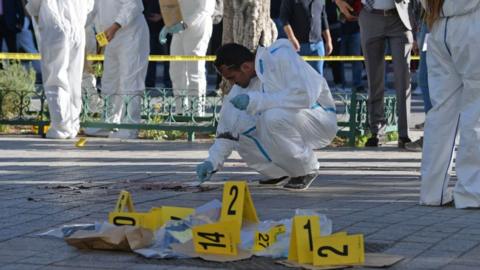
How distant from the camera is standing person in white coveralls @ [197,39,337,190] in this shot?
29.5 feet

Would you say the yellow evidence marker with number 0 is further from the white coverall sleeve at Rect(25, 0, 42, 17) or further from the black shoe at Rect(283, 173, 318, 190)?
the white coverall sleeve at Rect(25, 0, 42, 17)

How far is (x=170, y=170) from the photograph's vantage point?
10.8 meters

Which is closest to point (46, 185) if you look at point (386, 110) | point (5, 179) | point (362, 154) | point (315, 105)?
point (5, 179)

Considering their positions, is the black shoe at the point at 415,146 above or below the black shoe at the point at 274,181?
below

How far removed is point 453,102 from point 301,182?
144 centimetres

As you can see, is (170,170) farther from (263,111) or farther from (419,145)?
(419,145)

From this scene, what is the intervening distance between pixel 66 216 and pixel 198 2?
7.55 meters

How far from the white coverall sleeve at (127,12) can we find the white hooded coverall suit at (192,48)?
3.30 ft

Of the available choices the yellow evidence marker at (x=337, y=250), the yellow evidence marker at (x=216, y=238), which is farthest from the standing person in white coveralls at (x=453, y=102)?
the yellow evidence marker at (x=216, y=238)

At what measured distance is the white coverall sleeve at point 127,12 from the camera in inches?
552

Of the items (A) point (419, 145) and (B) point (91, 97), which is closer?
(A) point (419, 145)

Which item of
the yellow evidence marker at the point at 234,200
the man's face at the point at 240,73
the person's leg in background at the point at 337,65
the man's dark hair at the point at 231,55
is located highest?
the man's dark hair at the point at 231,55

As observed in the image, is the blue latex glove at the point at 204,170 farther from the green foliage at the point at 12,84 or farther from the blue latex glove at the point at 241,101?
the green foliage at the point at 12,84

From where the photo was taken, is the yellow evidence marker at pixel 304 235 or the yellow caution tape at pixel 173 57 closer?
the yellow evidence marker at pixel 304 235
